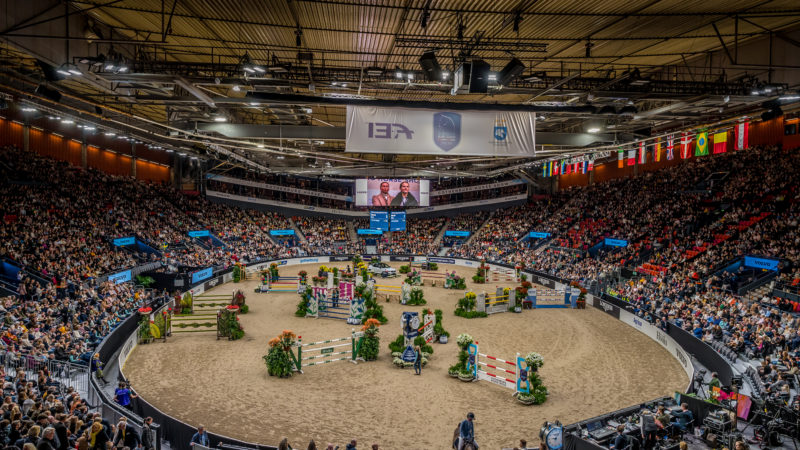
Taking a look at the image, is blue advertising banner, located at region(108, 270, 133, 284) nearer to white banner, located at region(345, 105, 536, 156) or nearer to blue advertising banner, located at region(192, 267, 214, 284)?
blue advertising banner, located at region(192, 267, 214, 284)

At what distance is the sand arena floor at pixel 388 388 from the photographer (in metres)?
12.6

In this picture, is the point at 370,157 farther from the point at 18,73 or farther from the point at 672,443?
the point at 672,443

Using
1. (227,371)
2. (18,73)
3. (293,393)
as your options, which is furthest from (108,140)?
(293,393)

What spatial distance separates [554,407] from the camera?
14.1 m

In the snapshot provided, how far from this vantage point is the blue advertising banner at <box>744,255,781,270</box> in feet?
74.5

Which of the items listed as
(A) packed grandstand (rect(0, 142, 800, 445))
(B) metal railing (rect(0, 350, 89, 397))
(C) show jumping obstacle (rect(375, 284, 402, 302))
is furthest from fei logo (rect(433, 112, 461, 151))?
(C) show jumping obstacle (rect(375, 284, 402, 302))

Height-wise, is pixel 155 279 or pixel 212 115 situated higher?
pixel 212 115

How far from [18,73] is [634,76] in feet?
68.4

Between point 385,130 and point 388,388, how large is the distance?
7956 millimetres

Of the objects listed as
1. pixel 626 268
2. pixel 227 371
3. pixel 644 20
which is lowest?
pixel 227 371

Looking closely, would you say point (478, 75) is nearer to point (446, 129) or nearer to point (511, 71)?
point (511, 71)

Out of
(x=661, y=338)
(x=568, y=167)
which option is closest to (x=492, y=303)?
(x=661, y=338)

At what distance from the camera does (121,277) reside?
26.8 m

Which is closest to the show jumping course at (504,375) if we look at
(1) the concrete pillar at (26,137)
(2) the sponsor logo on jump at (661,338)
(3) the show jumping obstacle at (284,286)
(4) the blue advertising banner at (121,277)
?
(2) the sponsor logo on jump at (661,338)
